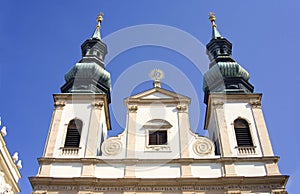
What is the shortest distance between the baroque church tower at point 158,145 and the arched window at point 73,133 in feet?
0.18

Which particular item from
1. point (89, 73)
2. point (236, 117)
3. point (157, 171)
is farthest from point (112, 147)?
point (236, 117)

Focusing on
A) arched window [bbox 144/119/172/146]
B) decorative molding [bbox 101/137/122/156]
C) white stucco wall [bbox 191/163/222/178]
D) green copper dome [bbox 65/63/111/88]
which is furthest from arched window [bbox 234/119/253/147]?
green copper dome [bbox 65/63/111/88]

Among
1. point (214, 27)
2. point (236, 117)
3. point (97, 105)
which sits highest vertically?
point (214, 27)

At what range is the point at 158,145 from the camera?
19172 mm

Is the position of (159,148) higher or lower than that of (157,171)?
higher

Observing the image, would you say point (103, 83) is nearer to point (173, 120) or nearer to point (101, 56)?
point (101, 56)

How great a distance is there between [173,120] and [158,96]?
1963 millimetres

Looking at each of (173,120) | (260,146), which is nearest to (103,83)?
(173,120)

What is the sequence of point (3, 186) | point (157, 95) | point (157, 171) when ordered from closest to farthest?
point (3, 186) → point (157, 171) → point (157, 95)

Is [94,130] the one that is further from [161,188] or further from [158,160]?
[161,188]

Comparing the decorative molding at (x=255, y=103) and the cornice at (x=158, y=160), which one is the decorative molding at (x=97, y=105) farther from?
the decorative molding at (x=255, y=103)

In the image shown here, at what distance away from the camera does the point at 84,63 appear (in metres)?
23.9

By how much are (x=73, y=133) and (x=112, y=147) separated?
93.6 inches

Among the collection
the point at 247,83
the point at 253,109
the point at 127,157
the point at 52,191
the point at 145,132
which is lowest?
the point at 52,191
